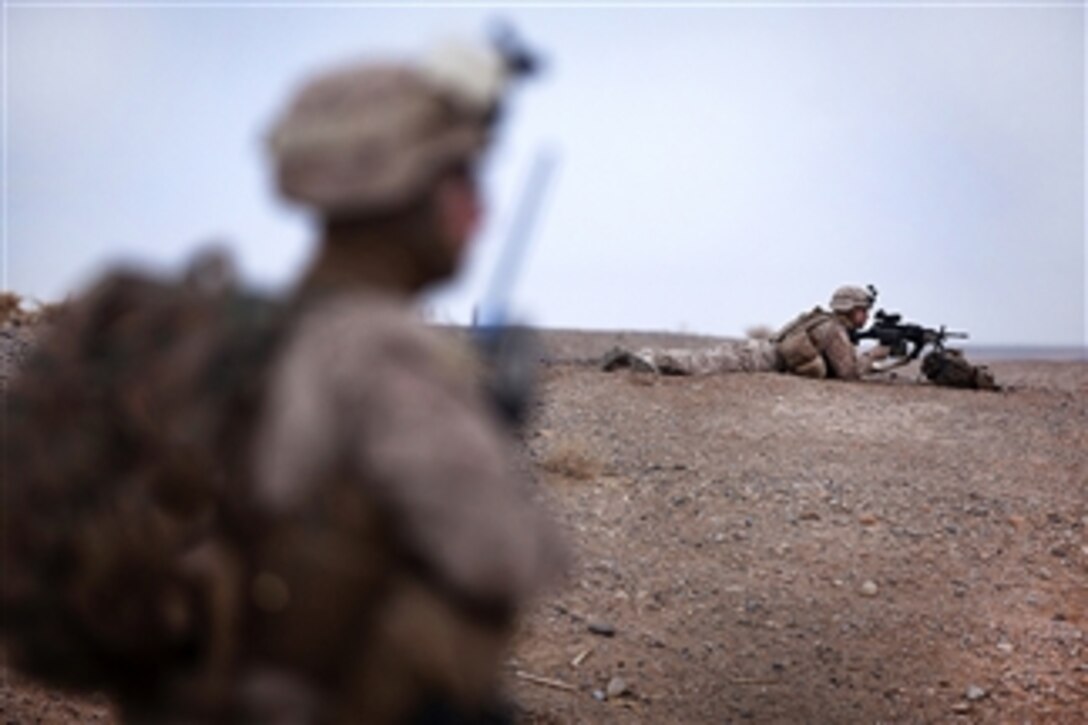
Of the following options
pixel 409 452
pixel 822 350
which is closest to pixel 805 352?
pixel 822 350

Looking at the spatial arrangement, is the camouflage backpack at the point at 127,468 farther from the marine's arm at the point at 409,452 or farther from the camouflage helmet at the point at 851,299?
the camouflage helmet at the point at 851,299

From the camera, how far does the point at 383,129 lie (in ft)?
7.22

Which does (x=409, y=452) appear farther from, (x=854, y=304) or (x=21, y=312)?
(x=21, y=312)

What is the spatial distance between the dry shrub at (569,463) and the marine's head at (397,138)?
19.8ft

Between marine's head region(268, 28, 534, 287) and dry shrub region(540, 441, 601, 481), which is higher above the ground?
marine's head region(268, 28, 534, 287)

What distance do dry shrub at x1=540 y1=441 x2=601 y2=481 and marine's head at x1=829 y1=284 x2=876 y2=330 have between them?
4416mm

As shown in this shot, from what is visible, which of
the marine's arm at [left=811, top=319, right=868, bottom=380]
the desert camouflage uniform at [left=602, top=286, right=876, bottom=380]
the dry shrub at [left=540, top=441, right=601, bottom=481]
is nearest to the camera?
the dry shrub at [left=540, top=441, right=601, bottom=481]

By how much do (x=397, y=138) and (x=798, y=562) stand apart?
561 centimetres

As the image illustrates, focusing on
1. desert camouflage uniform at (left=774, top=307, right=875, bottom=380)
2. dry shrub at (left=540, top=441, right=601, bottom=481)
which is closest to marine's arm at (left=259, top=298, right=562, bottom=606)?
dry shrub at (left=540, top=441, right=601, bottom=481)

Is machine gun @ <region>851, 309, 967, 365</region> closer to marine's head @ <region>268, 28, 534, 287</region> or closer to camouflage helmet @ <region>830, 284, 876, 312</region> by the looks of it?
camouflage helmet @ <region>830, 284, 876, 312</region>

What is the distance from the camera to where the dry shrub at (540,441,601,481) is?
8.31m

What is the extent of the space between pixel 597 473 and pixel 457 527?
6.42 metres

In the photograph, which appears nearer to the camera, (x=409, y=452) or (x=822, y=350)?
(x=409, y=452)

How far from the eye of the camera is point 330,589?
2.12m
